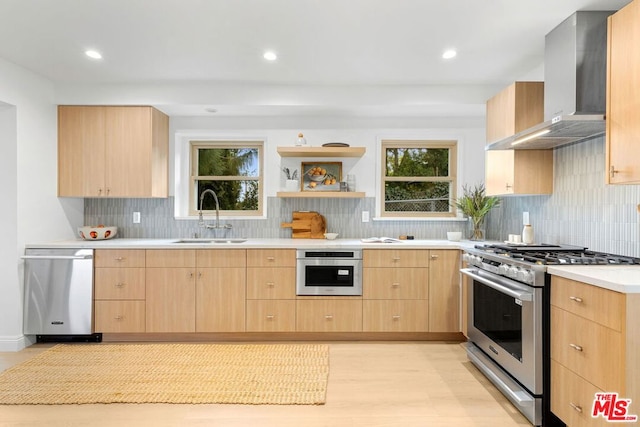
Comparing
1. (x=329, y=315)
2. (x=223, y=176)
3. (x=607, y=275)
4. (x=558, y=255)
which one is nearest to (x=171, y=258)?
(x=223, y=176)

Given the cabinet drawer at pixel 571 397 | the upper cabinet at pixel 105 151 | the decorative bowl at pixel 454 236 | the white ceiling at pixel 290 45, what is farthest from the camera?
the decorative bowl at pixel 454 236

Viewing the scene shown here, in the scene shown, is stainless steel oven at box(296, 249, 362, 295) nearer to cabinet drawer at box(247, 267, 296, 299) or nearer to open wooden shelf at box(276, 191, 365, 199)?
cabinet drawer at box(247, 267, 296, 299)

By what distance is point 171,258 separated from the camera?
132 inches

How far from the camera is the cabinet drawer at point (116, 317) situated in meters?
3.34

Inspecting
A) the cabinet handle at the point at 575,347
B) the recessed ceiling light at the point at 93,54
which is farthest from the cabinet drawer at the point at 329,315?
the recessed ceiling light at the point at 93,54

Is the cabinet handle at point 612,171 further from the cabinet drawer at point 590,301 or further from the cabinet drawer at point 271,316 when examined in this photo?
the cabinet drawer at point 271,316

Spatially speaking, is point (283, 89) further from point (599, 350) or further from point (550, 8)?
point (599, 350)

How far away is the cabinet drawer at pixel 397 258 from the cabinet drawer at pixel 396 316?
35 centimetres

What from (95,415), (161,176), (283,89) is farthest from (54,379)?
(283,89)

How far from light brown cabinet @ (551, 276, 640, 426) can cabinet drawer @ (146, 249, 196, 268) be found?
2.81 meters

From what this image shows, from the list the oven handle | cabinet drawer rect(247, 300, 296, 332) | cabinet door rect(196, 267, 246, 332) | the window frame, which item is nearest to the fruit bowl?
the window frame

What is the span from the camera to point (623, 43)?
6.53ft

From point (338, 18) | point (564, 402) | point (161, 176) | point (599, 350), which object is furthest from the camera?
point (161, 176)

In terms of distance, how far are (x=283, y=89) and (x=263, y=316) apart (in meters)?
2.15
